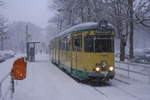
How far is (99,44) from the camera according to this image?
14.8 meters

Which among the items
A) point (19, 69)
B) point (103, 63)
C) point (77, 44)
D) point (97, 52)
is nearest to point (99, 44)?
point (97, 52)

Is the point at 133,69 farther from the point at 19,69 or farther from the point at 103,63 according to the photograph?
the point at 19,69

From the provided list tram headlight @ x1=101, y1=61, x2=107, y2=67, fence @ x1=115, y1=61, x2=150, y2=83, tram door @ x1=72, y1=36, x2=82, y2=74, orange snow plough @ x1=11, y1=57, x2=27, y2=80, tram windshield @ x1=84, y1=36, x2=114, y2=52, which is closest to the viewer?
orange snow plough @ x1=11, y1=57, x2=27, y2=80

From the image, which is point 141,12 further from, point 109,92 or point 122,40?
point 109,92

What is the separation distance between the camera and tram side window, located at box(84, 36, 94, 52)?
1478 cm

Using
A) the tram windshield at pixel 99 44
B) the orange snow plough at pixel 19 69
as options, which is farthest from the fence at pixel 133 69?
the orange snow plough at pixel 19 69

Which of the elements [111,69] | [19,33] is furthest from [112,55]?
[19,33]

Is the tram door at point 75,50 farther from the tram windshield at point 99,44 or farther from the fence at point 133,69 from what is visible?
the fence at point 133,69

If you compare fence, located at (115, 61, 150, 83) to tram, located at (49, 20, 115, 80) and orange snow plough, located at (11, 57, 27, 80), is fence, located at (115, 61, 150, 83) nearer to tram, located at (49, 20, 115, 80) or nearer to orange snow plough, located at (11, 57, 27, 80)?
tram, located at (49, 20, 115, 80)

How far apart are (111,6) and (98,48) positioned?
42.4ft

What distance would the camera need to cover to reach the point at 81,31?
1545cm

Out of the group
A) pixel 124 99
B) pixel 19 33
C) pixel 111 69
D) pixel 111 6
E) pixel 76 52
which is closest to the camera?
pixel 124 99

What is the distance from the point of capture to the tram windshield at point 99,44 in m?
14.7

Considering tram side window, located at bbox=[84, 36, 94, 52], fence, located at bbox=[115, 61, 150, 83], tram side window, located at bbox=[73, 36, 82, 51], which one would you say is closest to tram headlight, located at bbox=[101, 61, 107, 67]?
tram side window, located at bbox=[84, 36, 94, 52]
